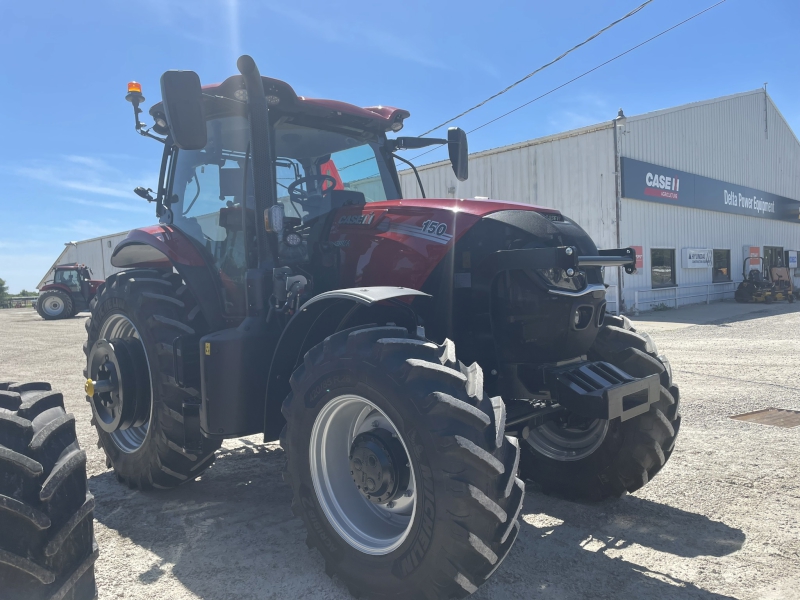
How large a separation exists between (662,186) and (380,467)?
18.6 metres

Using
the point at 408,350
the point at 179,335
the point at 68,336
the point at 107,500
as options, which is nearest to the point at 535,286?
the point at 408,350

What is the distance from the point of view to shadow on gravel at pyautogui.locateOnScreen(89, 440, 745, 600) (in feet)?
9.00

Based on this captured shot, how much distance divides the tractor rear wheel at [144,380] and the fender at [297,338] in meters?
0.67

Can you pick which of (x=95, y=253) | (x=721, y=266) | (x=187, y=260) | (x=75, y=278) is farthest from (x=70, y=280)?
(x=721, y=266)

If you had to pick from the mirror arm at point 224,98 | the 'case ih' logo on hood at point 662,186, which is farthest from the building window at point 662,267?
the mirror arm at point 224,98

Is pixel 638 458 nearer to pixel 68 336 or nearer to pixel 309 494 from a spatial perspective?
pixel 309 494

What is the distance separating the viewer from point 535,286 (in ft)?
10.1

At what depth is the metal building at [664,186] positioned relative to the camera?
56.3 feet

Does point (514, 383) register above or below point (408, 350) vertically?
below

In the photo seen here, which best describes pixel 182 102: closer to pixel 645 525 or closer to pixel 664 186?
pixel 645 525

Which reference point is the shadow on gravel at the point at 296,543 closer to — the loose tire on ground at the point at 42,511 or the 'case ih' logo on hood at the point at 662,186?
the loose tire on ground at the point at 42,511

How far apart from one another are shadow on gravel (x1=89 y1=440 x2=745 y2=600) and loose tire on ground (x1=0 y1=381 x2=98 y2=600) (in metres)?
0.82

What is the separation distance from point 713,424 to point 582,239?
3136mm

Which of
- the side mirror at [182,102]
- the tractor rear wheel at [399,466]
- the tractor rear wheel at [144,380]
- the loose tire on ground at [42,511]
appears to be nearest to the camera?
the loose tire on ground at [42,511]
